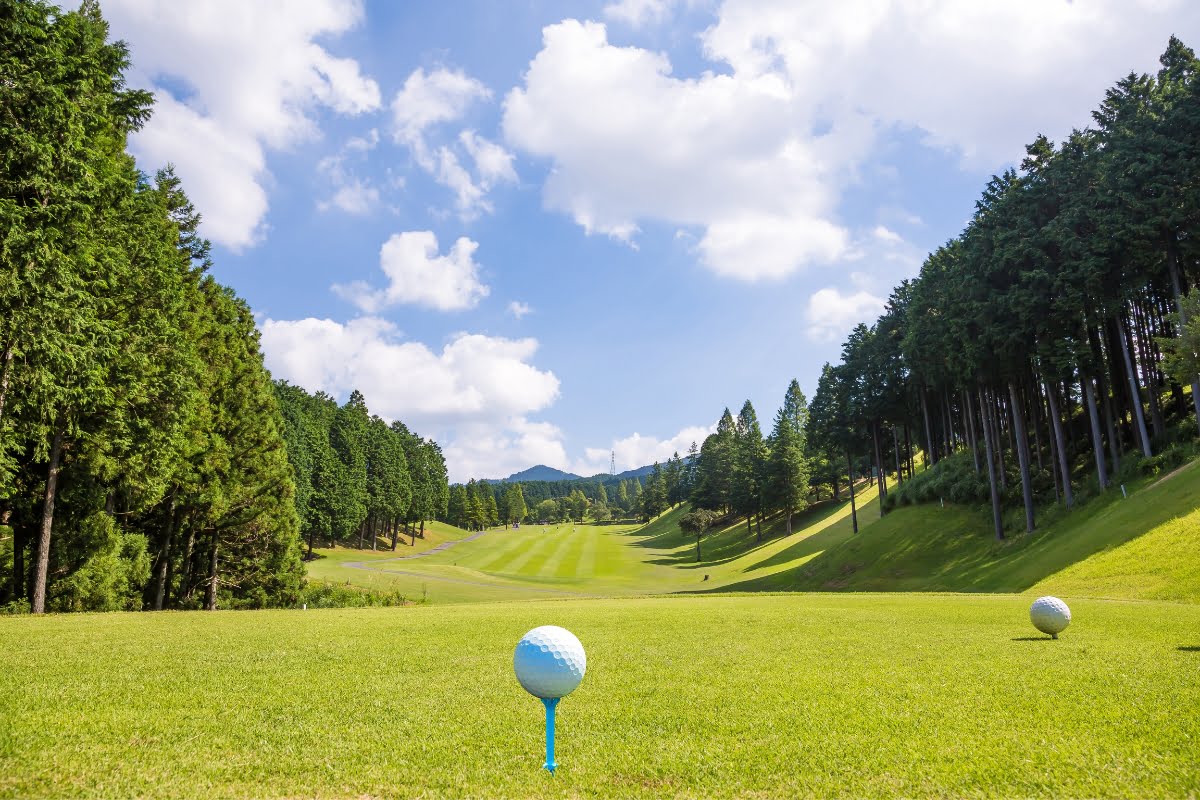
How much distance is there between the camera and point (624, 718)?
22.8 ft

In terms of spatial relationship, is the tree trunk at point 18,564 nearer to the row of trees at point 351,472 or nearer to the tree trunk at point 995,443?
the row of trees at point 351,472

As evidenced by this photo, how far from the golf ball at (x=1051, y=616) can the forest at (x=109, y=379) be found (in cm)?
2400

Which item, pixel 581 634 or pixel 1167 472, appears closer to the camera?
pixel 581 634

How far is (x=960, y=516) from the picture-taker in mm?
42812

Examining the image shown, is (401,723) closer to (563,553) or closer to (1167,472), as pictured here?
(1167,472)

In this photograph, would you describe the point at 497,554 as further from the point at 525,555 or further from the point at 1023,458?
the point at 1023,458

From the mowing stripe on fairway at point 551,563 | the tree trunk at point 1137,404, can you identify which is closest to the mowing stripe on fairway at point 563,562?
the mowing stripe on fairway at point 551,563

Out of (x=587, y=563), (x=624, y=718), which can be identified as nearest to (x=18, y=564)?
(x=624, y=718)

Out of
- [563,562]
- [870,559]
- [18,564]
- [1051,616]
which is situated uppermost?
[18,564]

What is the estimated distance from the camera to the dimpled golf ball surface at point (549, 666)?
5555mm

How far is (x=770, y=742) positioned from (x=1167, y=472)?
34.9 metres

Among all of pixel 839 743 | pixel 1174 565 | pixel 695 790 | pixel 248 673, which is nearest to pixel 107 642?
pixel 248 673

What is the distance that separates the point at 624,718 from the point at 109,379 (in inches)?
850

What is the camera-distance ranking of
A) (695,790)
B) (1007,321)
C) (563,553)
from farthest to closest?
(563,553) → (1007,321) → (695,790)
